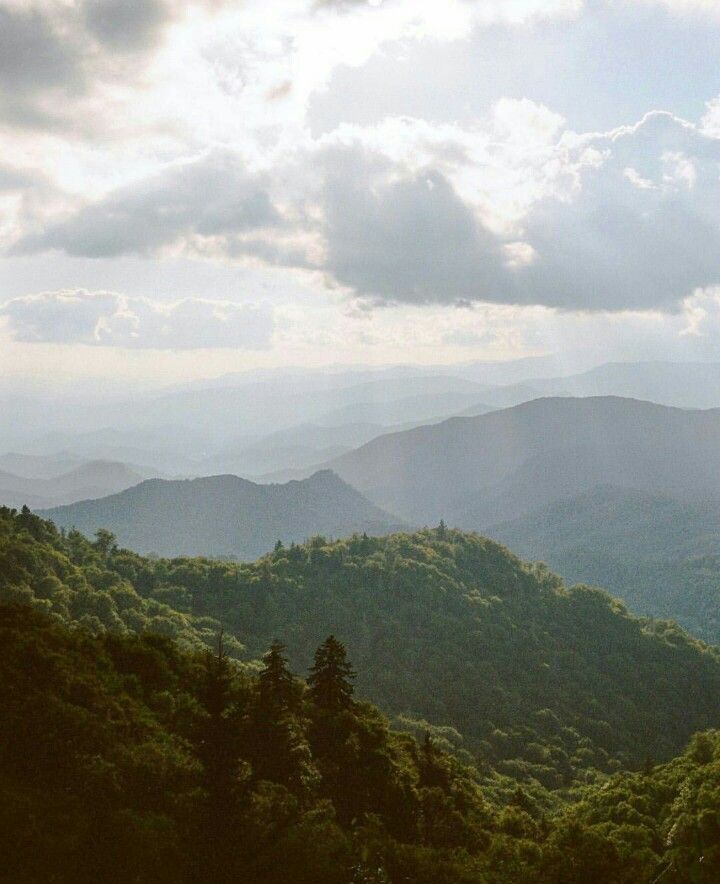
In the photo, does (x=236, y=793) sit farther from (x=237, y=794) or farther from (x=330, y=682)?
(x=330, y=682)

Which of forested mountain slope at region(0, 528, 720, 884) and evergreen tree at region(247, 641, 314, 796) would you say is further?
evergreen tree at region(247, 641, 314, 796)

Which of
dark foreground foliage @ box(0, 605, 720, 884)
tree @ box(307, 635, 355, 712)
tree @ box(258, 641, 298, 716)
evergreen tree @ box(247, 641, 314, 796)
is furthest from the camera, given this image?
tree @ box(307, 635, 355, 712)

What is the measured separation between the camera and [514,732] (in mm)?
165500

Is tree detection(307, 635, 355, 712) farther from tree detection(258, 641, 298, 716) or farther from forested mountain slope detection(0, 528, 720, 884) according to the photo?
tree detection(258, 641, 298, 716)

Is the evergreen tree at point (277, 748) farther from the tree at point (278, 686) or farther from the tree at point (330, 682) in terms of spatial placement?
the tree at point (330, 682)

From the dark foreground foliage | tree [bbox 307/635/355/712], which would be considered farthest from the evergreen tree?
tree [bbox 307/635/355/712]

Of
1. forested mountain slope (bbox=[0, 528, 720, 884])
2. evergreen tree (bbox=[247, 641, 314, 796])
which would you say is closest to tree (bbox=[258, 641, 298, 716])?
forested mountain slope (bbox=[0, 528, 720, 884])

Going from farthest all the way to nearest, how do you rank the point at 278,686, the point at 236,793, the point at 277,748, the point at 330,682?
the point at 330,682
the point at 278,686
the point at 277,748
the point at 236,793

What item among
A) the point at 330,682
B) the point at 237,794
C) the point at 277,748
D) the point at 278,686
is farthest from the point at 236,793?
the point at 330,682

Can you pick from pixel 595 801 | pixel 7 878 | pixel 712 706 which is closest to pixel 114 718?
pixel 7 878

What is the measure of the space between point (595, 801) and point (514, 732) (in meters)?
87.8

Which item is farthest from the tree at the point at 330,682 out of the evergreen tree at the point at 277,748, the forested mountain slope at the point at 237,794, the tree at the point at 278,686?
the evergreen tree at the point at 277,748

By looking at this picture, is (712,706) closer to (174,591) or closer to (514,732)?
(514,732)

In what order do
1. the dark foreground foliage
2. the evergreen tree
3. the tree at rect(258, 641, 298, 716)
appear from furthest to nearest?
the tree at rect(258, 641, 298, 716) → the evergreen tree → the dark foreground foliage
